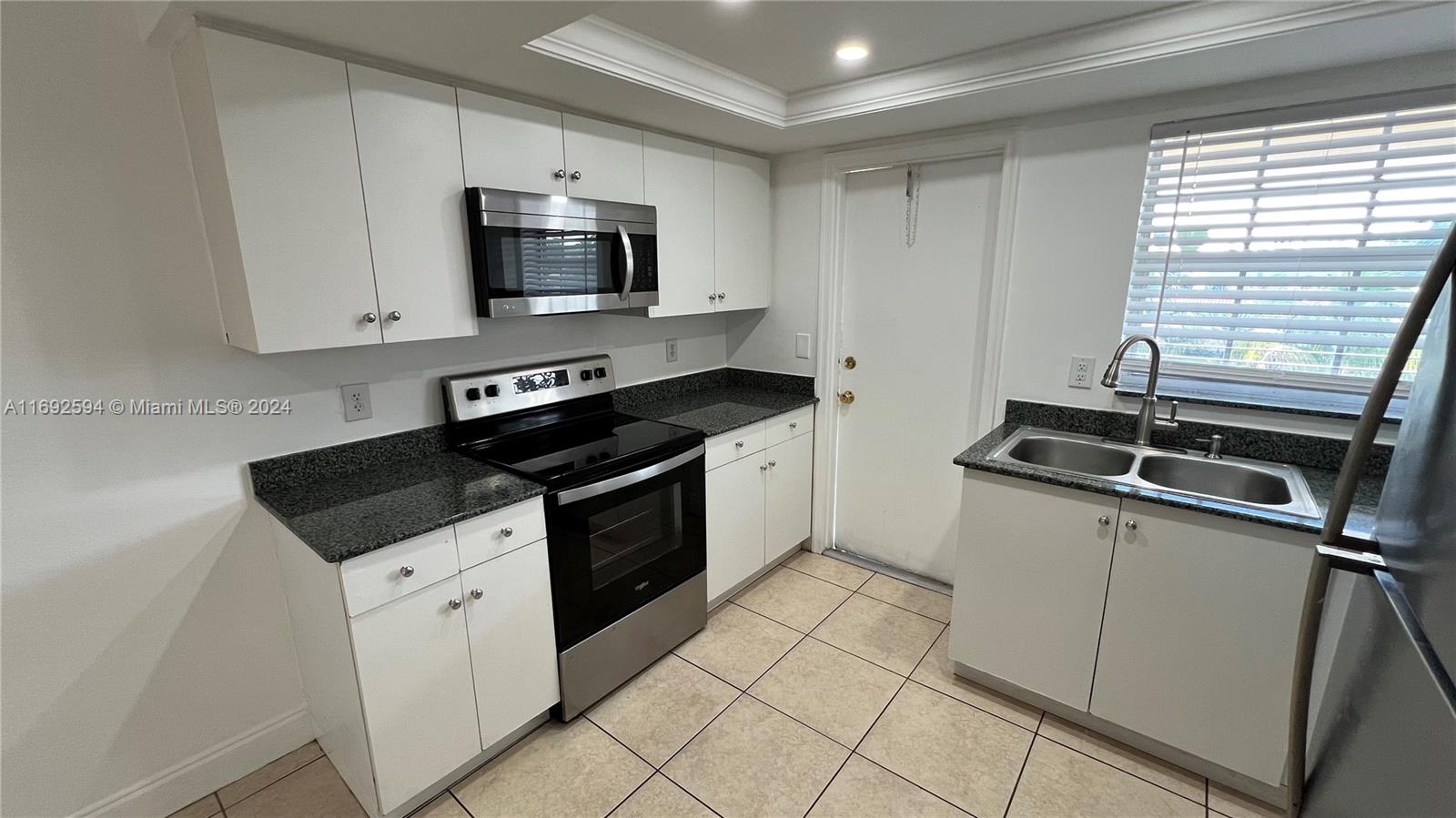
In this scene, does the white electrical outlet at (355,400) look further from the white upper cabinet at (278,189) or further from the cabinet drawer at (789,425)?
the cabinet drawer at (789,425)

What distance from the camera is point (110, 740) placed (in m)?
1.62

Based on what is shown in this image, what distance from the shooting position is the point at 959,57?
6.38ft

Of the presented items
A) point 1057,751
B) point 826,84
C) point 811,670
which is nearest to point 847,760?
point 811,670

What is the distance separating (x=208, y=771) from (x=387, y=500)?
3.36 feet

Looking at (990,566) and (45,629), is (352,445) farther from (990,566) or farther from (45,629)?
(990,566)

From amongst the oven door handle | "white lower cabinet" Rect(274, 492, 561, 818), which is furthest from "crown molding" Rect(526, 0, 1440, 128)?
"white lower cabinet" Rect(274, 492, 561, 818)

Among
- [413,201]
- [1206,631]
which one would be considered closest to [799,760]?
[1206,631]

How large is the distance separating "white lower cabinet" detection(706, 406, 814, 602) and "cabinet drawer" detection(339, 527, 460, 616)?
1100mm

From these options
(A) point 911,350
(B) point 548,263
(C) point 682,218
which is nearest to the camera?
(B) point 548,263

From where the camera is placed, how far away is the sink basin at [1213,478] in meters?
1.93

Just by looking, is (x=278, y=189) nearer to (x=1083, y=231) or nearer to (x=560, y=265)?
(x=560, y=265)

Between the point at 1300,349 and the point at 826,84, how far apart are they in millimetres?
1872

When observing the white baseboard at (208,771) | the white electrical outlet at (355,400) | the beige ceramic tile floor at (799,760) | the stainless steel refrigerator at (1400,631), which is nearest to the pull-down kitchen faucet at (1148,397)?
the beige ceramic tile floor at (799,760)

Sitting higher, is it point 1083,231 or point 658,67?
point 658,67
